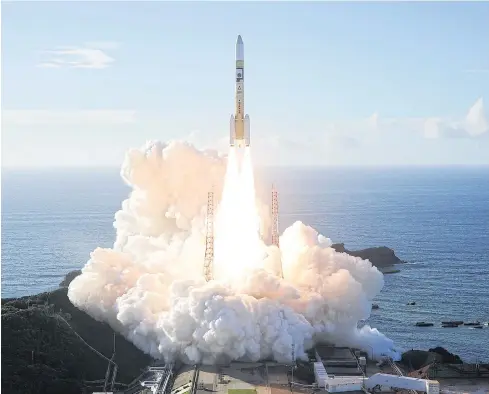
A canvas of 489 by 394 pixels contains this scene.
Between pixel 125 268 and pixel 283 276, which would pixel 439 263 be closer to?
pixel 283 276

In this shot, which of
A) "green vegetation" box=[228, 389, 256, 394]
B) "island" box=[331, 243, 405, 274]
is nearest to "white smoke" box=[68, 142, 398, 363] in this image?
"green vegetation" box=[228, 389, 256, 394]

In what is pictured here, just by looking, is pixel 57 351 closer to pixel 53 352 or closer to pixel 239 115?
pixel 53 352

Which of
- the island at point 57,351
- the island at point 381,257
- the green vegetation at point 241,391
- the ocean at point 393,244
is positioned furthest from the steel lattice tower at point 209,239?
the island at point 381,257

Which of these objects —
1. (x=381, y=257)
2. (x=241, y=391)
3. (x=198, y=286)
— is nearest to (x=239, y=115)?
(x=198, y=286)

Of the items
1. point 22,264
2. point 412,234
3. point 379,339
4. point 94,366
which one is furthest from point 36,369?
point 412,234

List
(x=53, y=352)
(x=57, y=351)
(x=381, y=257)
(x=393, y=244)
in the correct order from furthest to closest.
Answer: (x=393, y=244) → (x=381, y=257) → (x=57, y=351) → (x=53, y=352)

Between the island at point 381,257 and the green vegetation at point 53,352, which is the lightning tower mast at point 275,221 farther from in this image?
the island at point 381,257
